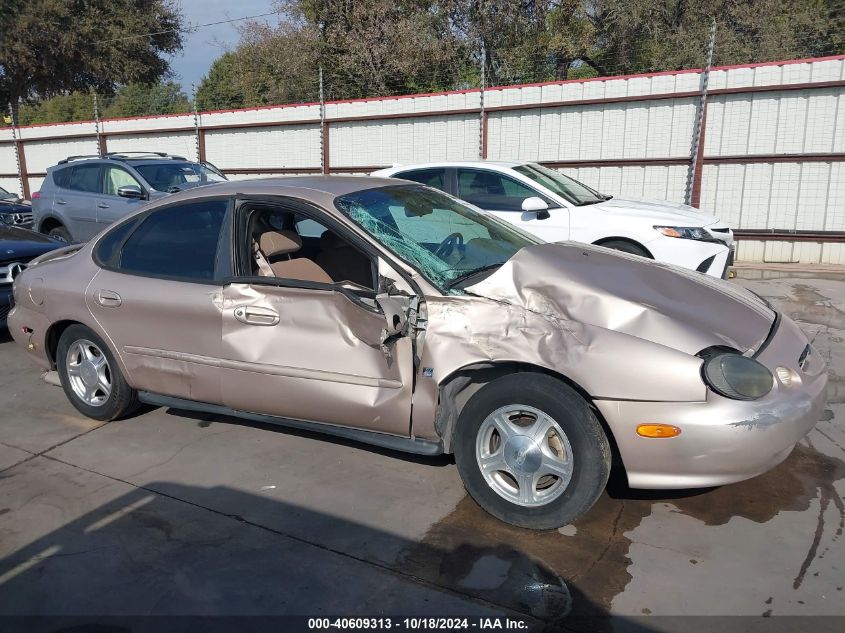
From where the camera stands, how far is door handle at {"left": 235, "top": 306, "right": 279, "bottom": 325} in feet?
13.1

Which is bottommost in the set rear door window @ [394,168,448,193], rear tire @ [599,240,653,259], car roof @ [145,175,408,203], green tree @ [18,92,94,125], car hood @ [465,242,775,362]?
rear tire @ [599,240,653,259]

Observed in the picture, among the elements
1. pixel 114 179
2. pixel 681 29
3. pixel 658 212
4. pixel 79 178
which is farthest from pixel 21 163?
pixel 658 212

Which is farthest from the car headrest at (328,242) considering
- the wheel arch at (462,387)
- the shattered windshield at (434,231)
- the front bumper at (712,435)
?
the front bumper at (712,435)

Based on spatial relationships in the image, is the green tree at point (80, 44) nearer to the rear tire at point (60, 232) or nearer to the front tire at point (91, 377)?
the rear tire at point (60, 232)

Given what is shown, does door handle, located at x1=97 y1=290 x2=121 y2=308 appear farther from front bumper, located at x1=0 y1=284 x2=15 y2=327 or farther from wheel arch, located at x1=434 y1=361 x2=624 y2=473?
front bumper, located at x1=0 y1=284 x2=15 y2=327

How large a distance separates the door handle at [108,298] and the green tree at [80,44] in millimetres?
26951

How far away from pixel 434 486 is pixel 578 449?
1033 millimetres

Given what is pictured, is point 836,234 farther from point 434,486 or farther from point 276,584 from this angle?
point 276,584

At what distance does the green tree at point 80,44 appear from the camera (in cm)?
2672

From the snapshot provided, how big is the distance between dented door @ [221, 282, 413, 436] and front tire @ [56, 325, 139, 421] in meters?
1.02

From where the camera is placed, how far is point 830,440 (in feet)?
14.7

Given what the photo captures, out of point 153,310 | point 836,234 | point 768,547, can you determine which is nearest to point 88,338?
point 153,310

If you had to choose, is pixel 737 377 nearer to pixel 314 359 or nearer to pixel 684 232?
pixel 314 359

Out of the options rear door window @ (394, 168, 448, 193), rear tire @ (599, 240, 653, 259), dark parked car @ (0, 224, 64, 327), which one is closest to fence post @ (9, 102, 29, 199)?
dark parked car @ (0, 224, 64, 327)
